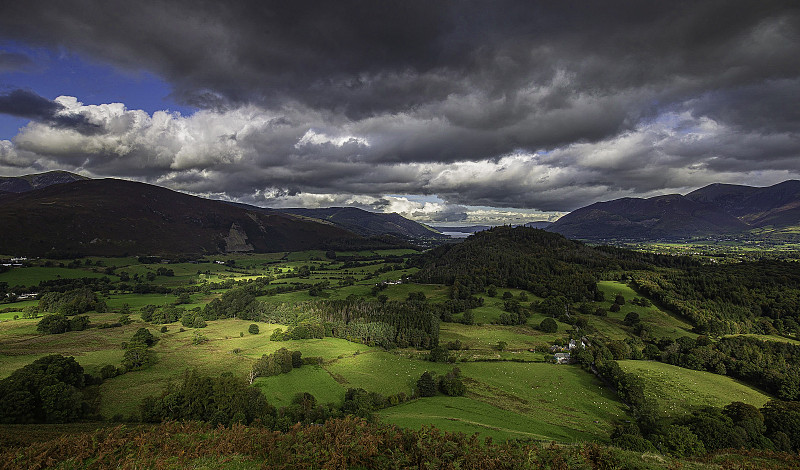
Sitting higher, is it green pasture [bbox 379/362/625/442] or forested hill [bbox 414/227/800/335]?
forested hill [bbox 414/227/800/335]

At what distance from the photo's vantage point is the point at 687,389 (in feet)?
201

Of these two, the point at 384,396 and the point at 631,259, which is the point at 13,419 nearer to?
the point at 384,396

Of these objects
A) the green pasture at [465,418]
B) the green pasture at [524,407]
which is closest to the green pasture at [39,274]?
the green pasture at [465,418]

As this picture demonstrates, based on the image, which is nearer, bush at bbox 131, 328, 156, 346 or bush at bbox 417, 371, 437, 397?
bush at bbox 417, 371, 437, 397

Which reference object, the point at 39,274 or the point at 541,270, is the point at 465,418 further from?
the point at 39,274

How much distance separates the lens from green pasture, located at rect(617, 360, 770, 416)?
183 feet

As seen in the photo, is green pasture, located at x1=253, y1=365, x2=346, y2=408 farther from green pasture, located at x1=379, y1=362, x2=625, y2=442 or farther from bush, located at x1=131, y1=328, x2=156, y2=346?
bush, located at x1=131, y1=328, x2=156, y2=346

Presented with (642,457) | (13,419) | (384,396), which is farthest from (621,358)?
(13,419)

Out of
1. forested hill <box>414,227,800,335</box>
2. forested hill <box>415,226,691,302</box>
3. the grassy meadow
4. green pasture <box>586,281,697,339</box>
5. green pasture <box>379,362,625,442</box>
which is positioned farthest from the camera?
forested hill <box>415,226,691,302</box>

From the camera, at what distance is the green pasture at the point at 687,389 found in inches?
2194

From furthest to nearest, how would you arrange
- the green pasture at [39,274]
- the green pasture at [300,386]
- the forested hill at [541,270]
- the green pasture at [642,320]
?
1. the forested hill at [541,270]
2. the green pasture at [39,274]
3. the green pasture at [642,320]
4. the green pasture at [300,386]

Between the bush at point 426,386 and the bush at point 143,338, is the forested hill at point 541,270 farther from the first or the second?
the bush at point 143,338

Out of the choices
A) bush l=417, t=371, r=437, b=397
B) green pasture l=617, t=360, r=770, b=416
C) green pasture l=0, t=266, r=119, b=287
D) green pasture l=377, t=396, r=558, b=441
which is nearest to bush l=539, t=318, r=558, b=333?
green pasture l=617, t=360, r=770, b=416

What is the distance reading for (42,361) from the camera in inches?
1966
